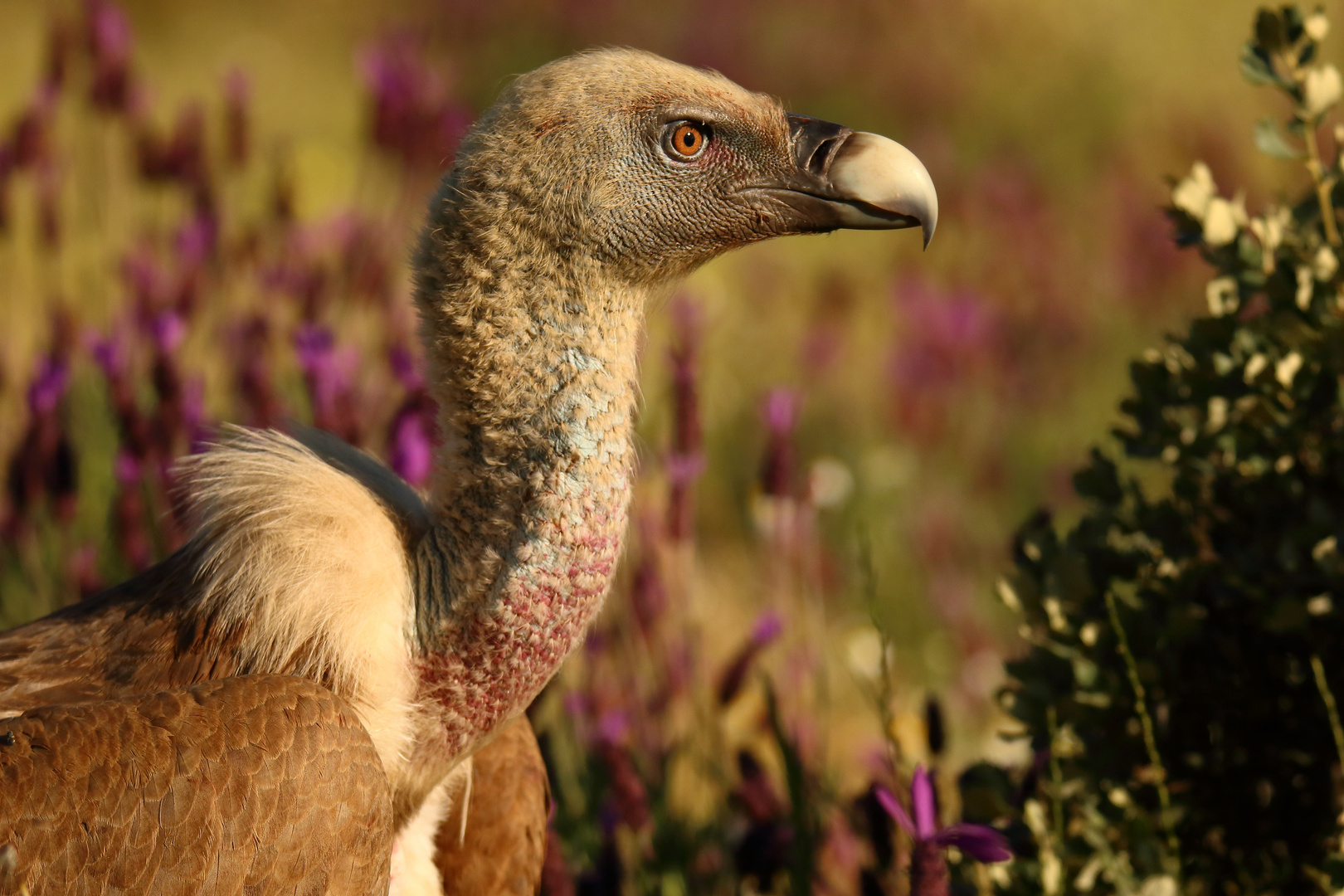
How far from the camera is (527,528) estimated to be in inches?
70.6

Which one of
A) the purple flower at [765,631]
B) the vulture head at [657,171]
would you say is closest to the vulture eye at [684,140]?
the vulture head at [657,171]

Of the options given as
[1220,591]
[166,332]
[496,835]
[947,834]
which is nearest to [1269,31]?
[1220,591]

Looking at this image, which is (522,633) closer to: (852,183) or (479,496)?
(479,496)

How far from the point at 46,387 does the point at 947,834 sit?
1880 mm

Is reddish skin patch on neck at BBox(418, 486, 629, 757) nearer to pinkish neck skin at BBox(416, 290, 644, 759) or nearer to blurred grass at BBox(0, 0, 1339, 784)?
pinkish neck skin at BBox(416, 290, 644, 759)

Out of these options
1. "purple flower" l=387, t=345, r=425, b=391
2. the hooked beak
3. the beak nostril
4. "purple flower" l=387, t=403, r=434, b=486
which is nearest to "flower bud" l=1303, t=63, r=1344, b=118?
the hooked beak

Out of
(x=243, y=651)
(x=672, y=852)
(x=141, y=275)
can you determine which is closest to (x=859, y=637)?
(x=672, y=852)

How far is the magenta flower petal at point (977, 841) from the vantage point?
1617 mm

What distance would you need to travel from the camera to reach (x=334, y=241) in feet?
12.0

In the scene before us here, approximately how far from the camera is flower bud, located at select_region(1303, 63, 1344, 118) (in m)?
2.01

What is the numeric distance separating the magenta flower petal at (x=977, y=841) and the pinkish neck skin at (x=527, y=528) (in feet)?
1.78

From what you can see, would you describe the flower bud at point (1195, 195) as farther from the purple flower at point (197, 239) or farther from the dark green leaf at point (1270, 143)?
the purple flower at point (197, 239)

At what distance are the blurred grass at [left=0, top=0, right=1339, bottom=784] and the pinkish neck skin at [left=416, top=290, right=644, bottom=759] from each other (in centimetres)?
72

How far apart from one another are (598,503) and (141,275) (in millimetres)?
1775
